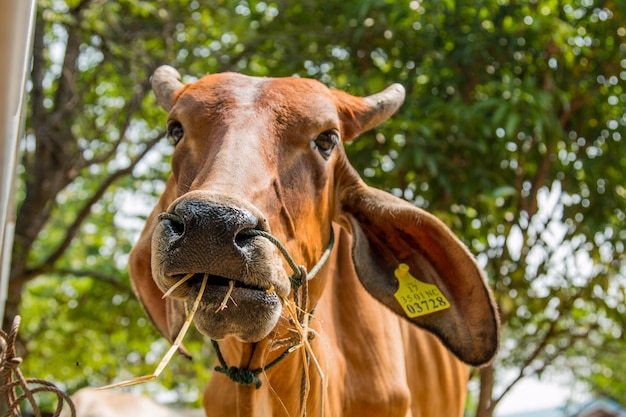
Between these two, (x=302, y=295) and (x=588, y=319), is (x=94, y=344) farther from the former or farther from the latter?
(x=302, y=295)

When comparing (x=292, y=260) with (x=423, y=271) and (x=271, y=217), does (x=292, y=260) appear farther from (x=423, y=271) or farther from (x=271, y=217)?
(x=423, y=271)

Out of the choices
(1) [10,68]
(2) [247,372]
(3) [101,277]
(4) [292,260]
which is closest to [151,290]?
(2) [247,372]

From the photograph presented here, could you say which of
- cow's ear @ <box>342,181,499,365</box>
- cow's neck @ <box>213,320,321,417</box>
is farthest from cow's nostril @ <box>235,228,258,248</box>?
cow's ear @ <box>342,181,499,365</box>

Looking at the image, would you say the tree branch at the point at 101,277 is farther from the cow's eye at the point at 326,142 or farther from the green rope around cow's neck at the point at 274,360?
the cow's eye at the point at 326,142

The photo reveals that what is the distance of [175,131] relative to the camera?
343cm

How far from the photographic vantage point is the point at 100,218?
35.7 feet

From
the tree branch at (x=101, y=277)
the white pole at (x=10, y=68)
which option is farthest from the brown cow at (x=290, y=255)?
the tree branch at (x=101, y=277)

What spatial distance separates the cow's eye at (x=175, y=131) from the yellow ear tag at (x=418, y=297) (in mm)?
1187

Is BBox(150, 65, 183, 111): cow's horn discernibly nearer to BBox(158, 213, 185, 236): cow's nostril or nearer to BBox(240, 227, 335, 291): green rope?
BBox(240, 227, 335, 291): green rope

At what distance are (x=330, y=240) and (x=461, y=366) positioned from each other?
2.07 m

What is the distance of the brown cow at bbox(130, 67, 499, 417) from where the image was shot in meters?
2.67

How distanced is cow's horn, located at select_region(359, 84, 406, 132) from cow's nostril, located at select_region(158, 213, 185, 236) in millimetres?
1424

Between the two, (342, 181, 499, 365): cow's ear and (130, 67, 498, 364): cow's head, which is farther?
(342, 181, 499, 365): cow's ear

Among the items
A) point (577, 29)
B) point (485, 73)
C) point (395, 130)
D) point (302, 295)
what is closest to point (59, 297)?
point (395, 130)
